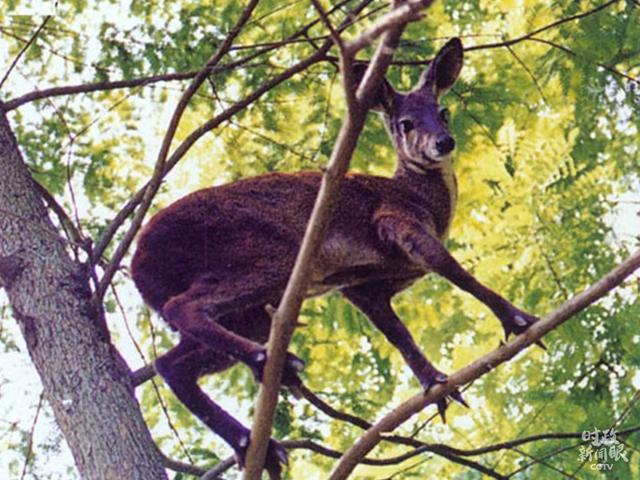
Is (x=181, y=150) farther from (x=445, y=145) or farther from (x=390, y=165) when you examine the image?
(x=390, y=165)

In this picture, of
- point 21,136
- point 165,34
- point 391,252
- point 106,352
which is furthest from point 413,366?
point 21,136

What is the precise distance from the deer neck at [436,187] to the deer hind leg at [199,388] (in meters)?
1.58

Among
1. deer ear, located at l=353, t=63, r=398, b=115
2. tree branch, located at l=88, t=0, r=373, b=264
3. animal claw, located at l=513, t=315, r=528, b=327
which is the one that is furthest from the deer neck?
animal claw, located at l=513, t=315, r=528, b=327

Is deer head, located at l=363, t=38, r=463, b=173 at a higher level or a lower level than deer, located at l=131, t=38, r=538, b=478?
higher

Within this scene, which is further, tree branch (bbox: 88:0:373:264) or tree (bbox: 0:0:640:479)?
tree (bbox: 0:0:640:479)

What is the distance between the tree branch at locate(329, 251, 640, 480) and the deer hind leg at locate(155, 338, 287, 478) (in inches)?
25.9

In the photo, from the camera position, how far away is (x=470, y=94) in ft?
22.4

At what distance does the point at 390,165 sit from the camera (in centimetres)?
736

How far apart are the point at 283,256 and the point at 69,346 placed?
110 cm

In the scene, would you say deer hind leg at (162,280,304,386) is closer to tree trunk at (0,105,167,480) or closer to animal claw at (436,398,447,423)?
tree trunk at (0,105,167,480)

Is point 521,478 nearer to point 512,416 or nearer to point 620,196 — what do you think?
point 512,416

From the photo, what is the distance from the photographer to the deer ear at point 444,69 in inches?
246

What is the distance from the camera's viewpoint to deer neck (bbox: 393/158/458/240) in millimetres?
6453

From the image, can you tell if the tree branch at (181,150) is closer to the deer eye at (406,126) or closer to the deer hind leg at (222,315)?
the deer hind leg at (222,315)
